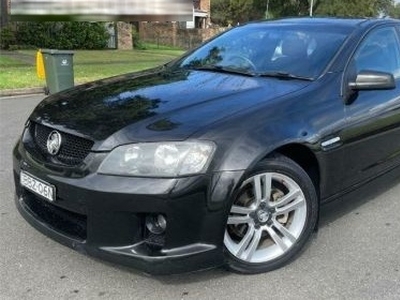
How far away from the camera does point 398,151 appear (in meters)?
4.56

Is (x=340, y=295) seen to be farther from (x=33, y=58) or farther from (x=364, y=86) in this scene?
(x=33, y=58)

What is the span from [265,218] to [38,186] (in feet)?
4.47

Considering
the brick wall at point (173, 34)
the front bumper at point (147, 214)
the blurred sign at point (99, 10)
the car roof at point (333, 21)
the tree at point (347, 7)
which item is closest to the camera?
the front bumper at point (147, 214)

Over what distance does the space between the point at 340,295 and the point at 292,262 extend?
0.45 meters

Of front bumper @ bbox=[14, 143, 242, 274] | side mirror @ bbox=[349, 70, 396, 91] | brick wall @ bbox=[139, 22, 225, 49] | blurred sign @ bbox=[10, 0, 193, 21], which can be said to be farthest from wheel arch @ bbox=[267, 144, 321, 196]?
brick wall @ bbox=[139, 22, 225, 49]

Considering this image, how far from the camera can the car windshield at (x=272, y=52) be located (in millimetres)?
4125

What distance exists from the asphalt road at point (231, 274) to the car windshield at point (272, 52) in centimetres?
102

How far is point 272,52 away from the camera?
4.41 metres

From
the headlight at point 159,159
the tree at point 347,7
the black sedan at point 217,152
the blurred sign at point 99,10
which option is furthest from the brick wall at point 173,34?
the headlight at point 159,159

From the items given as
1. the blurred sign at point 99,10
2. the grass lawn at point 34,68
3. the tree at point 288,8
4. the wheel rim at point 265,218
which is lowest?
the grass lawn at point 34,68

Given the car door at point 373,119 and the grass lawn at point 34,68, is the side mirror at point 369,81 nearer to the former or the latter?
the car door at point 373,119

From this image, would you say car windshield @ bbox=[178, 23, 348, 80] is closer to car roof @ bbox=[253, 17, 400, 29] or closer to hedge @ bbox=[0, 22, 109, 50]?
car roof @ bbox=[253, 17, 400, 29]

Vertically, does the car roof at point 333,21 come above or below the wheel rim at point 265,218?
above

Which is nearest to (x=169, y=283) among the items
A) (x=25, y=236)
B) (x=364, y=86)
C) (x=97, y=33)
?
(x=25, y=236)
